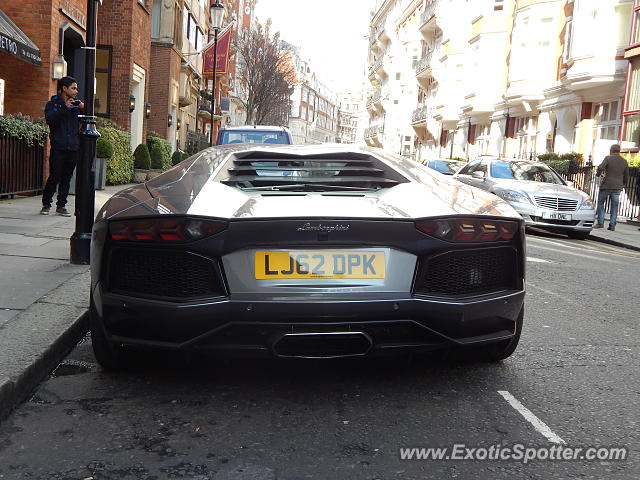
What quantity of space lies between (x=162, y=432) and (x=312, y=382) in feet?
3.05

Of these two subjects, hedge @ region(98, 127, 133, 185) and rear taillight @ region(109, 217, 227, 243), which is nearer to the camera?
rear taillight @ region(109, 217, 227, 243)

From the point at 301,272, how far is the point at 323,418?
66 centimetres

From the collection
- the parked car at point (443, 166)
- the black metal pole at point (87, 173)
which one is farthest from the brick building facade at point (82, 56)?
the parked car at point (443, 166)

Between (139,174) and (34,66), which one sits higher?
(34,66)

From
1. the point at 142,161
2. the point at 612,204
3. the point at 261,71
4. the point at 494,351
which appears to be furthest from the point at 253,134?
the point at 261,71

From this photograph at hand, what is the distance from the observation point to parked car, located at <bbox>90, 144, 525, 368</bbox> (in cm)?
312

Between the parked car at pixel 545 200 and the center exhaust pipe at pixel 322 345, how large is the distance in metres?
10.9

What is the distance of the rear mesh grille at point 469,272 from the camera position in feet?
10.7

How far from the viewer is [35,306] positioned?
15.1 feet

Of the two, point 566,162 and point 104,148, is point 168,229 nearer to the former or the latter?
point 104,148

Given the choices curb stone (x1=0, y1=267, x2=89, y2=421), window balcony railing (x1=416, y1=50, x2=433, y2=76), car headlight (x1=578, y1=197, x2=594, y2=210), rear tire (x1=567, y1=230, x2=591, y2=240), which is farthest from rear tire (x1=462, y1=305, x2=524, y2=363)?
window balcony railing (x1=416, y1=50, x2=433, y2=76)

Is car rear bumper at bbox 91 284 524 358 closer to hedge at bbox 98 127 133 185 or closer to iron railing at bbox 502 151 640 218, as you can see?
hedge at bbox 98 127 133 185

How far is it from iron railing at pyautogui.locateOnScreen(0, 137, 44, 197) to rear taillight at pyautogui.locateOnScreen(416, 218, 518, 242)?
9540 mm

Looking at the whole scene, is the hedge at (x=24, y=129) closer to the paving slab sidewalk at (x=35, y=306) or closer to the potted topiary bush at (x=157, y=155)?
the paving slab sidewalk at (x=35, y=306)
